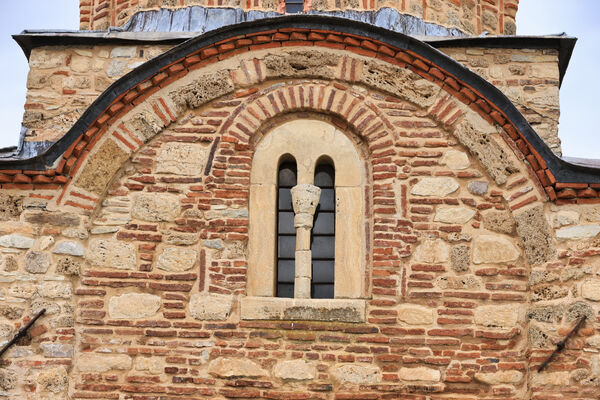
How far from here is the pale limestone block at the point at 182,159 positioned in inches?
287

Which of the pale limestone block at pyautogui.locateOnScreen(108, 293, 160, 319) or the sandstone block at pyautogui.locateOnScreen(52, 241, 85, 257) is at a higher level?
the sandstone block at pyautogui.locateOnScreen(52, 241, 85, 257)

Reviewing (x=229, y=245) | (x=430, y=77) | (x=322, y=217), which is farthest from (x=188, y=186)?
(x=430, y=77)

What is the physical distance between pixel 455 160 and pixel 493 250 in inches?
32.7

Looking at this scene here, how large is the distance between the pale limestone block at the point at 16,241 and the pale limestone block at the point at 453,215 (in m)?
3.36

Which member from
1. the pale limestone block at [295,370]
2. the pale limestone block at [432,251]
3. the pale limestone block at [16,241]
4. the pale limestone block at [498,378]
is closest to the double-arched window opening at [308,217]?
the pale limestone block at [432,251]

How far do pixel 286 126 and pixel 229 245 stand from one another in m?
1.18

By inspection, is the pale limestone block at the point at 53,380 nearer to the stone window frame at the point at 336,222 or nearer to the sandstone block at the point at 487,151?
the stone window frame at the point at 336,222

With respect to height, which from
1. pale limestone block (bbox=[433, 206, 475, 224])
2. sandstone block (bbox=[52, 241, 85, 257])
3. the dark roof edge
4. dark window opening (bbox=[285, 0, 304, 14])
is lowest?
sandstone block (bbox=[52, 241, 85, 257])

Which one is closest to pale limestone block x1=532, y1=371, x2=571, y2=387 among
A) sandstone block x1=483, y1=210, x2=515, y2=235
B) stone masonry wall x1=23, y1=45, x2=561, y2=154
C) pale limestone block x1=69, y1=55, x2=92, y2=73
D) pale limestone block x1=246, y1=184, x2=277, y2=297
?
sandstone block x1=483, y1=210, x2=515, y2=235

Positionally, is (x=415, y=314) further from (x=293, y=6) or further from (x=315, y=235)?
(x=293, y=6)

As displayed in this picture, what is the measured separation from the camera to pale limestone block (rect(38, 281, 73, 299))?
692cm

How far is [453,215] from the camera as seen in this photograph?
713 centimetres

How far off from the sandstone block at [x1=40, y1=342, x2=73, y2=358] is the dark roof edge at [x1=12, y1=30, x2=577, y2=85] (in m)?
2.97

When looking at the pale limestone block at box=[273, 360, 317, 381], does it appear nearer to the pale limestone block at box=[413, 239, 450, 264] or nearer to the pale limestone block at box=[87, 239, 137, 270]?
the pale limestone block at box=[413, 239, 450, 264]
